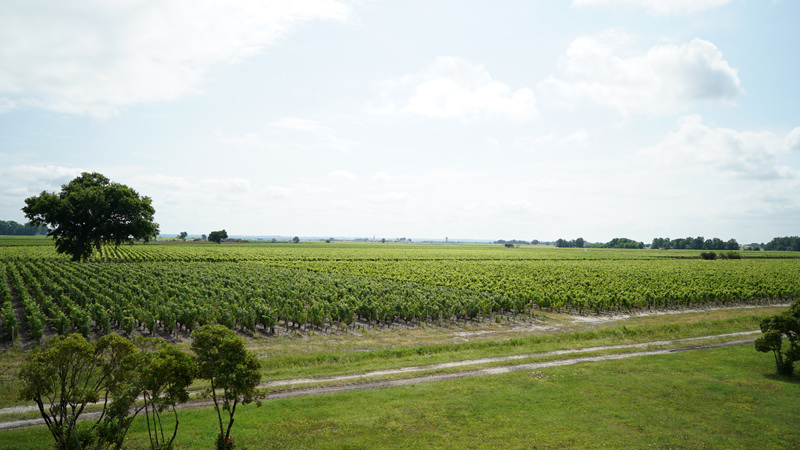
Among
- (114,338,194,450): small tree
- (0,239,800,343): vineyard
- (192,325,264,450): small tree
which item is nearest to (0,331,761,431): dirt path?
(114,338,194,450): small tree

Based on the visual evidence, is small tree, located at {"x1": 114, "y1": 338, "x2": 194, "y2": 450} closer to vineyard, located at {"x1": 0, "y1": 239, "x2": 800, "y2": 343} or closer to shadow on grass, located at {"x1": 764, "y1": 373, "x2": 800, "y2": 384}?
vineyard, located at {"x1": 0, "y1": 239, "x2": 800, "y2": 343}

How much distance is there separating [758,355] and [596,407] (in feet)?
46.7

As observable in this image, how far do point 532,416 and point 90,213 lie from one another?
235 ft

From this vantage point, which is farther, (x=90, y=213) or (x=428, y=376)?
(x=90, y=213)

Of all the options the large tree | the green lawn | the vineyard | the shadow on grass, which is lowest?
the green lawn

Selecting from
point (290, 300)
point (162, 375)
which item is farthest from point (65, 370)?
point (290, 300)

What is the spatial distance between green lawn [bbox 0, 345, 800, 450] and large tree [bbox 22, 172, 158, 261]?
2438 inches

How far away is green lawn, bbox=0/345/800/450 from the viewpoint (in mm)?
12070

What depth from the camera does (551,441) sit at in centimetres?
1216

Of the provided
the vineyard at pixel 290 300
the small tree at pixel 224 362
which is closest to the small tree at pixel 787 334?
the vineyard at pixel 290 300

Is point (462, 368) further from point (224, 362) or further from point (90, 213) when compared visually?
point (90, 213)

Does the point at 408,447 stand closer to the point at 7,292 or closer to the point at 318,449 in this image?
the point at 318,449

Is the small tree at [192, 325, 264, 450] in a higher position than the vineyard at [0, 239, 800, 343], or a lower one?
higher

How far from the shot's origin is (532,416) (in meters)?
13.9
